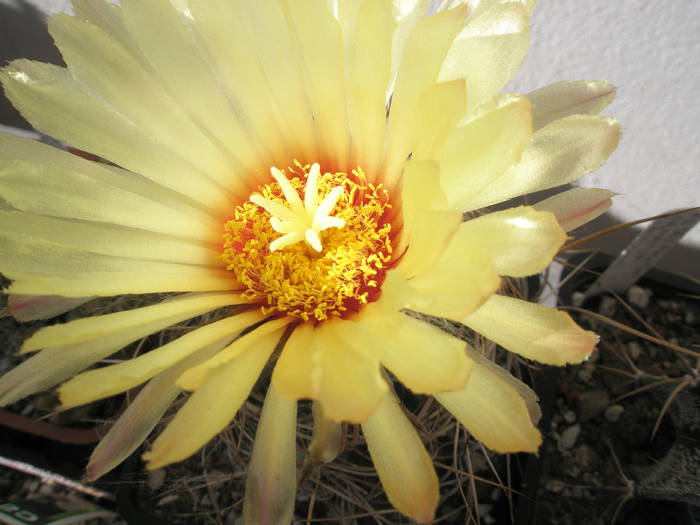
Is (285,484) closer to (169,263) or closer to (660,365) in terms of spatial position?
(169,263)

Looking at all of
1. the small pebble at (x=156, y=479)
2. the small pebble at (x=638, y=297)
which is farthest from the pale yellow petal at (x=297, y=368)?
the small pebble at (x=638, y=297)

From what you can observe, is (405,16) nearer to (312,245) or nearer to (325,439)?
(312,245)

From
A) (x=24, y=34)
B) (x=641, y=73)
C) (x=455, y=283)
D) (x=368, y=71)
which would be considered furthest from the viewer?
(x=24, y=34)

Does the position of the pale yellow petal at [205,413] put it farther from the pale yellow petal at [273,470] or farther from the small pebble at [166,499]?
the small pebble at [166,499]

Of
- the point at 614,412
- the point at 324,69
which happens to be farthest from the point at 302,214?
the point at 614,412

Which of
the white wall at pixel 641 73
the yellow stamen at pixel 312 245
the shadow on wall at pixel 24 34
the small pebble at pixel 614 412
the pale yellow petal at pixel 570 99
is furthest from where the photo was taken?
the shadow on wall at pixel 24 34
